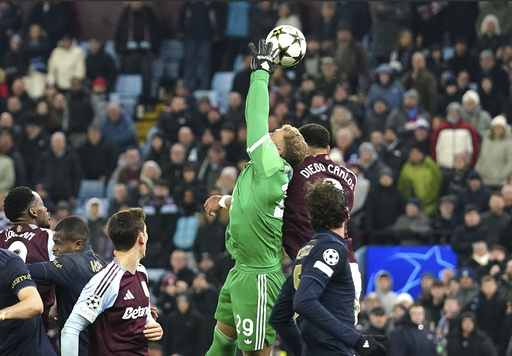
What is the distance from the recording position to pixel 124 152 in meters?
21.8

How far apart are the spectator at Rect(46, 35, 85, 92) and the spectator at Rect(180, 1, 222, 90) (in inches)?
89.9

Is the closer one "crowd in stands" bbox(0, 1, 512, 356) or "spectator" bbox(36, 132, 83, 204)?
"crowd in stands" bbox(0, 1, 512, 356)

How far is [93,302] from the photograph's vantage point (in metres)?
7.60

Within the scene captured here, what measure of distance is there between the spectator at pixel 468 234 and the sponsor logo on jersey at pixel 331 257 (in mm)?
10607

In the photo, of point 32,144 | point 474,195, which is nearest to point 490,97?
point 474,195

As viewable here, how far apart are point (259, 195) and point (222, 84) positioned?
590 inches

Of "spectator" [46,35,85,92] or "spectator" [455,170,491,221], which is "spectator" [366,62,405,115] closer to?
"spectator" [455,170,491,221]

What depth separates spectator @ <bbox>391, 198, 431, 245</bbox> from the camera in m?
18.3

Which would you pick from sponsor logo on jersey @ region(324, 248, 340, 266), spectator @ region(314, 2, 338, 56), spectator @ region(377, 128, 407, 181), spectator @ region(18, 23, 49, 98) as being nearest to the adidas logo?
sponsor logo on jersey @ region(324, 248, 340, 266)

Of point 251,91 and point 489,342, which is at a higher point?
point 251,91

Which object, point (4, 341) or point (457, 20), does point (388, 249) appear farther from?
point (4, 341)

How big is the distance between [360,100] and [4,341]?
13.8 m

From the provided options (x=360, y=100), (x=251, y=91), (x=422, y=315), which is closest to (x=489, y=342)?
(x=422, y=315)

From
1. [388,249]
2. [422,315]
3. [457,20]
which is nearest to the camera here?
[422,315]
